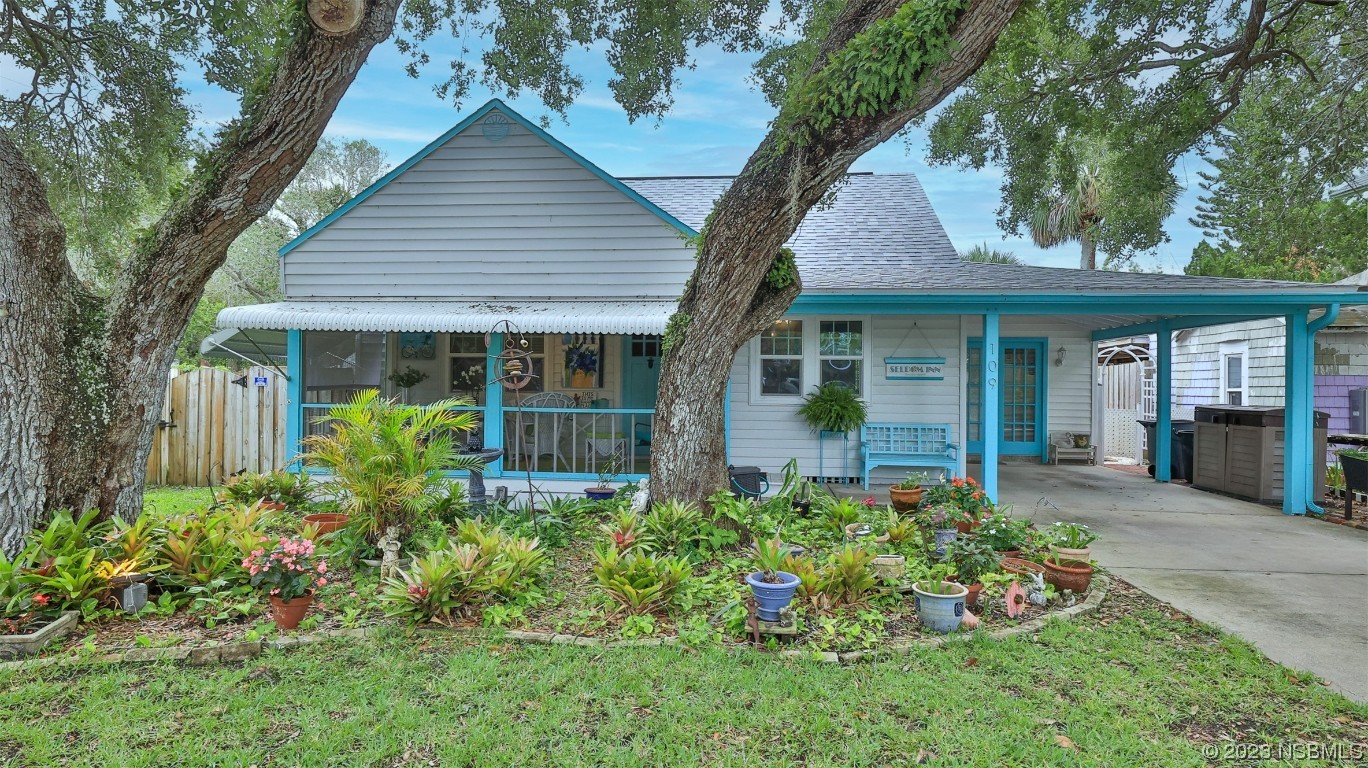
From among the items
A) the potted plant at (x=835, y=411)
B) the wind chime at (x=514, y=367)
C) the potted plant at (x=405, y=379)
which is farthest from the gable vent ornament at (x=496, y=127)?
the potted plant at (x=835, y=411)

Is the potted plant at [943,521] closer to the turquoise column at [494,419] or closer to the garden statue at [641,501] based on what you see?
the garden statue at [641,501]

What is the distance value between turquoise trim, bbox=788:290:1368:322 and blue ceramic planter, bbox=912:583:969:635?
4385mm

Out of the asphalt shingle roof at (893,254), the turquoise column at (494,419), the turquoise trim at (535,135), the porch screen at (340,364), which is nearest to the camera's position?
the asphalt shingle roof at (893,254)

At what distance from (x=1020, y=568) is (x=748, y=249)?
3114mm

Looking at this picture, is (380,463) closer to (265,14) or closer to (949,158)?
(265,14)

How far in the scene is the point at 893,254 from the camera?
973cm

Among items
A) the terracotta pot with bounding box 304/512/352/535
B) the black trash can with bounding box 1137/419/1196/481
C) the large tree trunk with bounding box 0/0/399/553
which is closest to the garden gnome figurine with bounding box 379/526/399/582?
the terracotta pot with bounding box 304/512/352/535

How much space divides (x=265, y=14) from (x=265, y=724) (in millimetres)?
5935

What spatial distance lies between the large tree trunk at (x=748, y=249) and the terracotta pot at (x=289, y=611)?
8.93ft

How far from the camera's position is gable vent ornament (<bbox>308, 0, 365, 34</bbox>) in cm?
457

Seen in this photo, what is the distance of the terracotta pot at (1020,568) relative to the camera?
4.97 m

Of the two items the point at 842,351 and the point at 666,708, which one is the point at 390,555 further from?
the point at 842,351

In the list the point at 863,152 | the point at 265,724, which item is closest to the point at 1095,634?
the point at 863,152

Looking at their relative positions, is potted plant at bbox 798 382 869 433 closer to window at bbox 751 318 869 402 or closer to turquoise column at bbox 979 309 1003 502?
window at bbox 751 318 869 402
